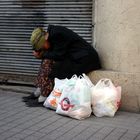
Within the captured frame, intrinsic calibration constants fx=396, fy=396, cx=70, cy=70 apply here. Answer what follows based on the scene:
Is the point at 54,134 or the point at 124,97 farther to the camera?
the point at 124,97

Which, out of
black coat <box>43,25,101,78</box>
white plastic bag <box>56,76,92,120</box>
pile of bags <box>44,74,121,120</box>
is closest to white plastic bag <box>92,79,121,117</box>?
pile of bags <box>44,74,121,120</box>

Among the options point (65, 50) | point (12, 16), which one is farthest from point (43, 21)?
point (65, 50)

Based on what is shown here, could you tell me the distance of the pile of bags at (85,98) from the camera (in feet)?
18.0

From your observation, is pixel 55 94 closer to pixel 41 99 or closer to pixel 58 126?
pixel 41 99

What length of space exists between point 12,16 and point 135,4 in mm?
2487

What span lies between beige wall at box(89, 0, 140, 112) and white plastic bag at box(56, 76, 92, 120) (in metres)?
0.59

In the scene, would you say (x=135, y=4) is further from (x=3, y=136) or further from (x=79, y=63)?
(x=3, y=136)

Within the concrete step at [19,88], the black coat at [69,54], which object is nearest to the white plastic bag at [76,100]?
the black coat at [69,54]

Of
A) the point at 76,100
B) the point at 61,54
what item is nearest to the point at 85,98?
the point at 76,100

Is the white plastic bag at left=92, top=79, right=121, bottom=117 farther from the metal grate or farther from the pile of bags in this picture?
the metal grate

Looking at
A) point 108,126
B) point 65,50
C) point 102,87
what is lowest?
point 108,126

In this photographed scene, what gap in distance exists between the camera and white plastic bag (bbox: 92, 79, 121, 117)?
5602 mm

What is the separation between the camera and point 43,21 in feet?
22.8

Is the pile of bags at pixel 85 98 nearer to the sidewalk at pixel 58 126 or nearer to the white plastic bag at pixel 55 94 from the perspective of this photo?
the white plastic bag at pixel 55 94
